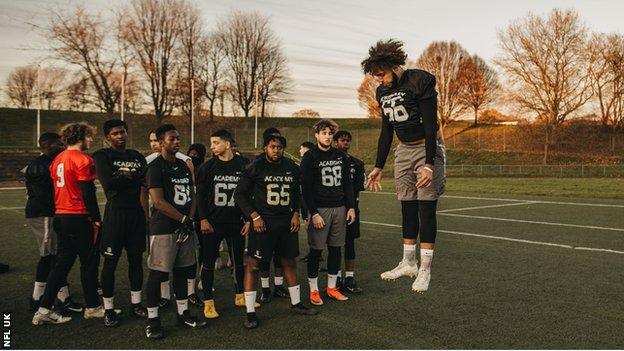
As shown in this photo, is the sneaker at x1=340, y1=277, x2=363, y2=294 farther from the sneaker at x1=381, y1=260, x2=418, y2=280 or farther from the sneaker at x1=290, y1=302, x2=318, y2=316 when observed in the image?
the sneaker at x1=290, y1=302, x2=318, y2=316

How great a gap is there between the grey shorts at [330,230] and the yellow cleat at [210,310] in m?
1.29

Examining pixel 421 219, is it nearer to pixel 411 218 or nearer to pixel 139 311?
pixel 411 218

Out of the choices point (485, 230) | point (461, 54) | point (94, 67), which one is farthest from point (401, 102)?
point (461, 54)

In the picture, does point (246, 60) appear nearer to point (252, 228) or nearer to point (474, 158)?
point (474, 158)

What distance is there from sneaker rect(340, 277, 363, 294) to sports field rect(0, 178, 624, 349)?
4.4 inches

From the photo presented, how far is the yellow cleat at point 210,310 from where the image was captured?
5.18 metres

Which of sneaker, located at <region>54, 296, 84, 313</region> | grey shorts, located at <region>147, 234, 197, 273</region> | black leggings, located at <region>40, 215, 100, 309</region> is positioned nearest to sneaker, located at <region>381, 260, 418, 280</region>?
grey shorts, located at <region>147, 234, 197, 273</region>

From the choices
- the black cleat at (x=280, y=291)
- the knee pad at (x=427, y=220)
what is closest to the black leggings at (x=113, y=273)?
the black cleat at (x=280, y=291)

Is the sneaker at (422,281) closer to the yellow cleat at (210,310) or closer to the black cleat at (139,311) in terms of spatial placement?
the yellow cleat at (210,310)

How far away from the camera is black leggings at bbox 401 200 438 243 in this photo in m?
5.14

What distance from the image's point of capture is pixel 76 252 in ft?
17.6

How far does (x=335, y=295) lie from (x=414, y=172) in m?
1.71

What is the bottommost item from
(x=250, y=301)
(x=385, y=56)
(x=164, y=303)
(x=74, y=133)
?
(x=164, y=303)

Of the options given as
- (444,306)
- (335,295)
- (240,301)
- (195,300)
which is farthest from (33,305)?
(444,306)
